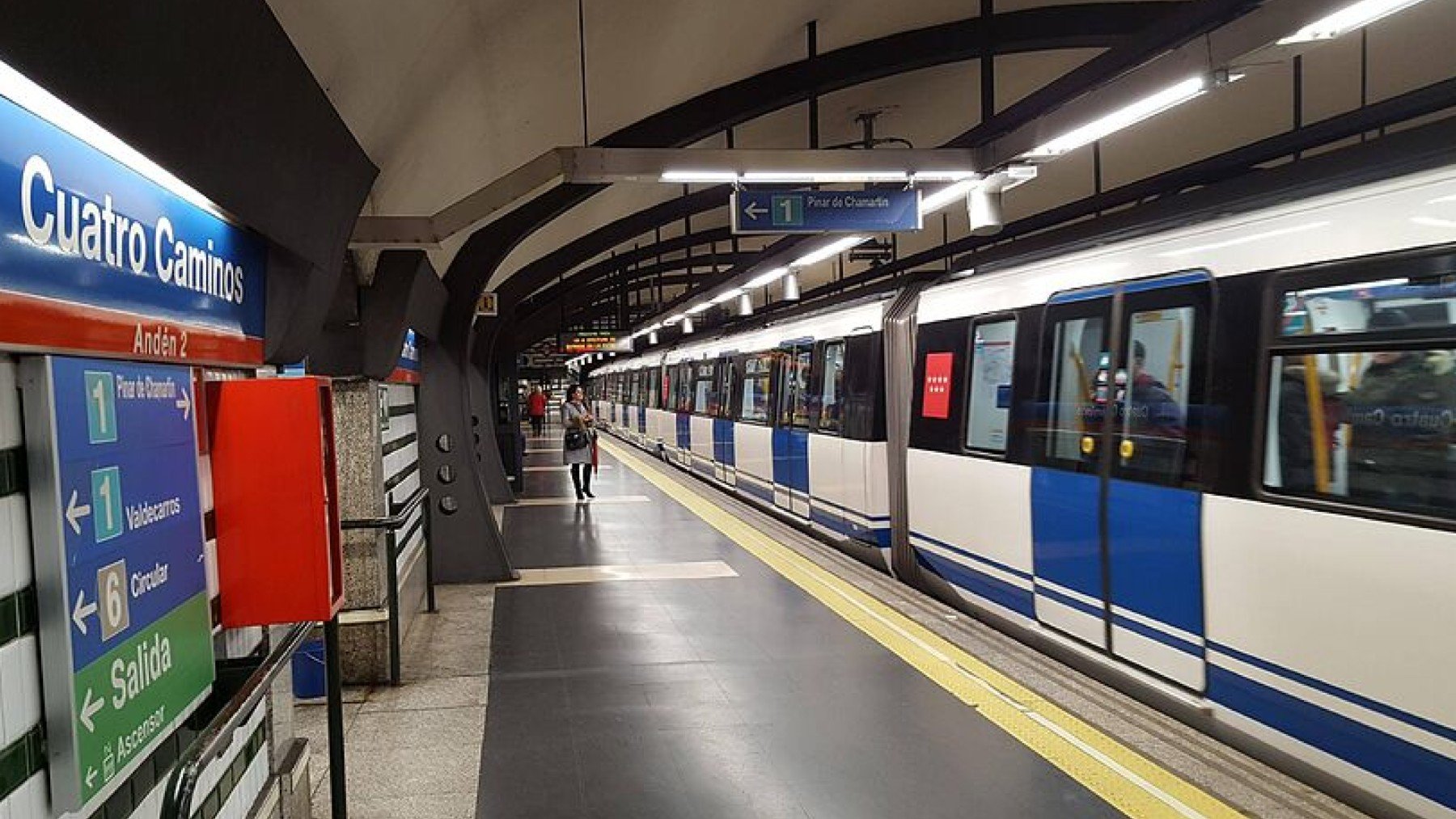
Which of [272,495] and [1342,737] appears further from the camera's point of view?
[1342,737]

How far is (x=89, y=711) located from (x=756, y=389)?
10.8 m

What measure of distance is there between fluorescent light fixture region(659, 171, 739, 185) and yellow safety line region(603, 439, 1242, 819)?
293cm

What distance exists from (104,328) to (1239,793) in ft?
13.2

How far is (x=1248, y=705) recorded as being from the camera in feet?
13.5

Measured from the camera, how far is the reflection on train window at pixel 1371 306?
336 cm

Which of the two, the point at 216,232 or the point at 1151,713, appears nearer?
the point at 216,232

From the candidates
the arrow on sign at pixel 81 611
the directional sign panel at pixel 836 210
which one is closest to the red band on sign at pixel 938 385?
the directional sign panel at pixel 836 210

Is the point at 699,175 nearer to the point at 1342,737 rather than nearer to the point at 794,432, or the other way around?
the point at 1342,737

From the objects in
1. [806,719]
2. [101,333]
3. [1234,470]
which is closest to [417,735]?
[806,719]

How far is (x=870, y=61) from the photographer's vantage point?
7.14 m

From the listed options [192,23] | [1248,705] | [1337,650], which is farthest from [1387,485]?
[192,23]

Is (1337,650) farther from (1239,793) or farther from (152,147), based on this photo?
(152,147)

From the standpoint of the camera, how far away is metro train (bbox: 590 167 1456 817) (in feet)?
11.1

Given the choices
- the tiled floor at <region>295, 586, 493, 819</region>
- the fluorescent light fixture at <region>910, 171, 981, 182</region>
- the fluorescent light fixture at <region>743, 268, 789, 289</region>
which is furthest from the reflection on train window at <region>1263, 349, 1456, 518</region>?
the fluorescent light fixture at <region>743, 268, 789, 289</region>
